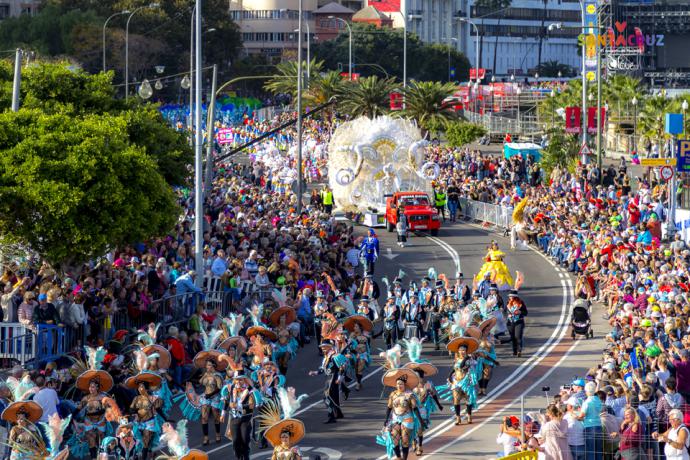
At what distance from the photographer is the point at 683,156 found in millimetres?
43062

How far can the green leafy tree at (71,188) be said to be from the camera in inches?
1109

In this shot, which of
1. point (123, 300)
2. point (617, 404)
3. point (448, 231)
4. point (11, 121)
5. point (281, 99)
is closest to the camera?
point (617, 404)

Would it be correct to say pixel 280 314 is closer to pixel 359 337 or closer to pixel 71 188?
pixel 359 337

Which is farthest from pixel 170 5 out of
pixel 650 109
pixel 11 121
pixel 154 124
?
pixel 11 121

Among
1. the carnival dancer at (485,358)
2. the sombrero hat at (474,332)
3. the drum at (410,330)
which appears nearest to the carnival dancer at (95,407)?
the carnival dancer at (485,358)

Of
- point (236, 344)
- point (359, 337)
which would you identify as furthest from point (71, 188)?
point (359, 337)

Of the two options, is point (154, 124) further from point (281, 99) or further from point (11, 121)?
point (281, 99)

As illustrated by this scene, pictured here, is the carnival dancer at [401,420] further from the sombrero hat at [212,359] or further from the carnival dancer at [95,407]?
the carnival dancer at [95,407]

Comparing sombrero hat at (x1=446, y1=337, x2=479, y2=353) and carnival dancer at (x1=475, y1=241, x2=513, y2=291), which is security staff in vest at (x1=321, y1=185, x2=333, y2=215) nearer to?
carnival dancer at (x1=475, y1=241, x2=513, y2=291)

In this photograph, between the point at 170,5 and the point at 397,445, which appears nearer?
the point at 397,445

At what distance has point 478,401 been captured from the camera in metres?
25.8

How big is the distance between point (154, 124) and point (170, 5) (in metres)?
77.3

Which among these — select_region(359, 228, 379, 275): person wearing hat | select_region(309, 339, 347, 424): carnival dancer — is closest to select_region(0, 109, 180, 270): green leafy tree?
select_region(309, 339, 347, 424): carnival dancer

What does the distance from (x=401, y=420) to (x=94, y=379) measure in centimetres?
442
